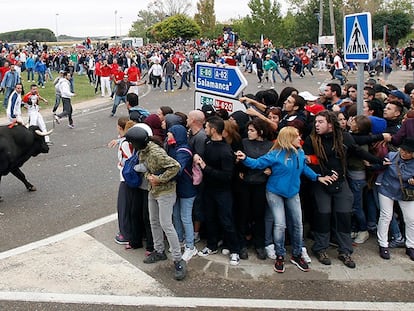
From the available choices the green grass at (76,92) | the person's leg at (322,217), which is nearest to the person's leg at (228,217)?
the person's leg at (322,217)

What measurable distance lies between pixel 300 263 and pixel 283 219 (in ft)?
1.71

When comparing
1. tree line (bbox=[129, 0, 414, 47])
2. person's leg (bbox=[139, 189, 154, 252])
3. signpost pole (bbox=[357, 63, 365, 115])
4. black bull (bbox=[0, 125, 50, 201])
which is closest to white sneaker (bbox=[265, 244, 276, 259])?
person's leg (bbox=[139, 189, 154, 252])

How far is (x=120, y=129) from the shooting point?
20.3 feet

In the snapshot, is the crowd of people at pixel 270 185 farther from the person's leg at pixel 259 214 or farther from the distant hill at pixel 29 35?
the distant hill at pixel 29 35

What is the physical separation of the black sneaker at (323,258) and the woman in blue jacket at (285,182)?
0.22 metres

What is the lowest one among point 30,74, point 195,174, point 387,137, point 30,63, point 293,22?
point 195,174

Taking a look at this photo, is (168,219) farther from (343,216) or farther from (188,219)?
(343,216)

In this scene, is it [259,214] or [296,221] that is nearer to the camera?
[296,221]

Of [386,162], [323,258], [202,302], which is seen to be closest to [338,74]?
[386,162]

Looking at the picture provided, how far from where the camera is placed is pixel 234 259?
5.59 meters

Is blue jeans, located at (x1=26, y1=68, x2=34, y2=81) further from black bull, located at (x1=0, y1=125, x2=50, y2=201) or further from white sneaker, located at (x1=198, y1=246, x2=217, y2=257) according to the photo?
white sneaker, located at (x1=198, y1=246, x2=217, y2=257)

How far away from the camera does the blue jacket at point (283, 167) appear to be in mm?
5312

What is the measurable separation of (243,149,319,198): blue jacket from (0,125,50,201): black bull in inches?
166

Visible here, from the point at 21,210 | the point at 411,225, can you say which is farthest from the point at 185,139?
the point at 21,210
